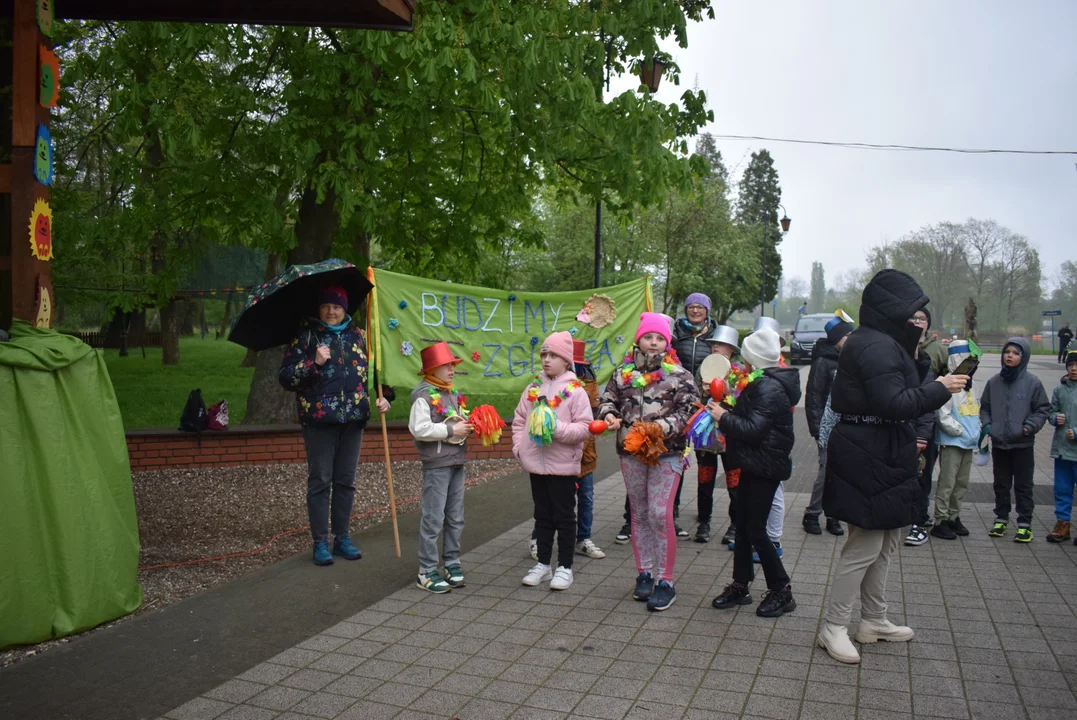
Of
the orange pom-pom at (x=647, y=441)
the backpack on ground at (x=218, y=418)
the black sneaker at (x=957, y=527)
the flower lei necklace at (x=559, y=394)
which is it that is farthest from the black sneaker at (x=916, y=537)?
the backpack on ground at (x=218, y=418)

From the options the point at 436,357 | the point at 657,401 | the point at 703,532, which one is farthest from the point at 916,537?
the point at 436,357

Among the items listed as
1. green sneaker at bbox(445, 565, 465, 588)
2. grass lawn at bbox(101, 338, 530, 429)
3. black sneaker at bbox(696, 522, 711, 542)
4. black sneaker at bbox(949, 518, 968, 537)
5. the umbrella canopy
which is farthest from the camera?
grass lawn at bbox(101, 338, 530, 429)

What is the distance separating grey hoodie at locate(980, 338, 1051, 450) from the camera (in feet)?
24.1

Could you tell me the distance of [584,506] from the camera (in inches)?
281

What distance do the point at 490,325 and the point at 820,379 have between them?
117 inches

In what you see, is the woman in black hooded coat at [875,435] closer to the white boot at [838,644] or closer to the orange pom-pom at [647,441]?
the white boot at [838,644]

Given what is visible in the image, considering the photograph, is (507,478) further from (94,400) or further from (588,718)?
(588,718)

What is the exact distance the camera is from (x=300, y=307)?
701 cm

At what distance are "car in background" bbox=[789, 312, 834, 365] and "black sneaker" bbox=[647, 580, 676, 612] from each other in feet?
103

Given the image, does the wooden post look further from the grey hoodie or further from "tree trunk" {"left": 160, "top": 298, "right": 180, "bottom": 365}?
"tree trunk" {"left": 160, "top": 298, "right": 180, "bottom": 365}

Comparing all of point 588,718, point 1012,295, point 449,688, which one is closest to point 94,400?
point 449,688

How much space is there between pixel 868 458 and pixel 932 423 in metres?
3.04

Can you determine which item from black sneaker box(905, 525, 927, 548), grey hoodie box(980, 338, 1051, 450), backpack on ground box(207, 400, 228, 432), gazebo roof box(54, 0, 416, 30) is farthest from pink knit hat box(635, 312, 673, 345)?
backpack on ground box(207, 400, 228, 432)

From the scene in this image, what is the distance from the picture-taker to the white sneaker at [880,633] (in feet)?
16.2
